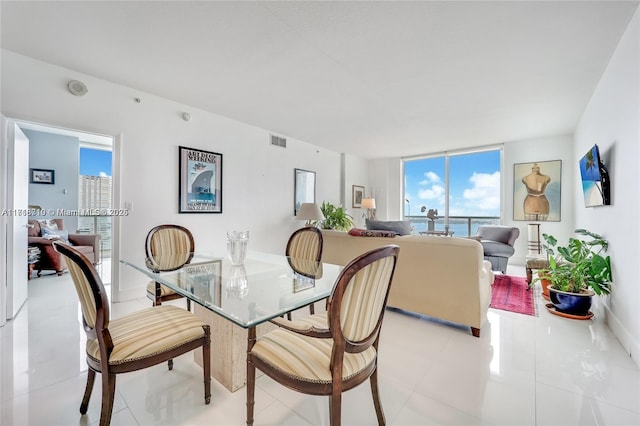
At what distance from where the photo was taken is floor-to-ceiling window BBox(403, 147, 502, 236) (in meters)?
6.14

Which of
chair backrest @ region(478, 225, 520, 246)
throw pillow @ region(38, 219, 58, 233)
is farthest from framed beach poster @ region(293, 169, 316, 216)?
throw pillow @ region(38, 219, 58, 233)

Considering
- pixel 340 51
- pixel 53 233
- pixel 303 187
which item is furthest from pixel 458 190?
pixel 53 233

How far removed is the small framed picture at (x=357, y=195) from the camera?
7087mm

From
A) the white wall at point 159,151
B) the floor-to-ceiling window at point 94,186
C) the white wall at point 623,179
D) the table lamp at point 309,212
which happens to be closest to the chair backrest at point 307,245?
the white wall at point 159,151

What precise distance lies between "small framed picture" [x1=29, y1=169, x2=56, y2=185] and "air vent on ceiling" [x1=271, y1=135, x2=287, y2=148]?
4909 millimetres

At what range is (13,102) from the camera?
2605 millimetres

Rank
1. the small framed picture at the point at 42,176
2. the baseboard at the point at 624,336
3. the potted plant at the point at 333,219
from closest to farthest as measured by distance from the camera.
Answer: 1. the baseboard at the point at 624,336
2. the small framed picture at the point at 42,176
3. the potted plant at the point at 333,219

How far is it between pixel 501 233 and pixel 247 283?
491cm

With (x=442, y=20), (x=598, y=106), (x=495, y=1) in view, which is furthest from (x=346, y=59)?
(x=598, y=106)

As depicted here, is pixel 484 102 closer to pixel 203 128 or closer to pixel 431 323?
pixel 431 323

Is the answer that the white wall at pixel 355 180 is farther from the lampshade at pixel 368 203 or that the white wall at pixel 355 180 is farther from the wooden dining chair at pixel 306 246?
the wooden dining chair at pixel 306 246

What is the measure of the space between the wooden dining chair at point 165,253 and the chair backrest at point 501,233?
16.4 ft

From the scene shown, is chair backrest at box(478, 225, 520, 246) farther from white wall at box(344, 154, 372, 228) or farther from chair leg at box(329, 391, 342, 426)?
chair leg at box(329, 391, 342, 426)

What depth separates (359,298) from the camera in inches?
44.7
